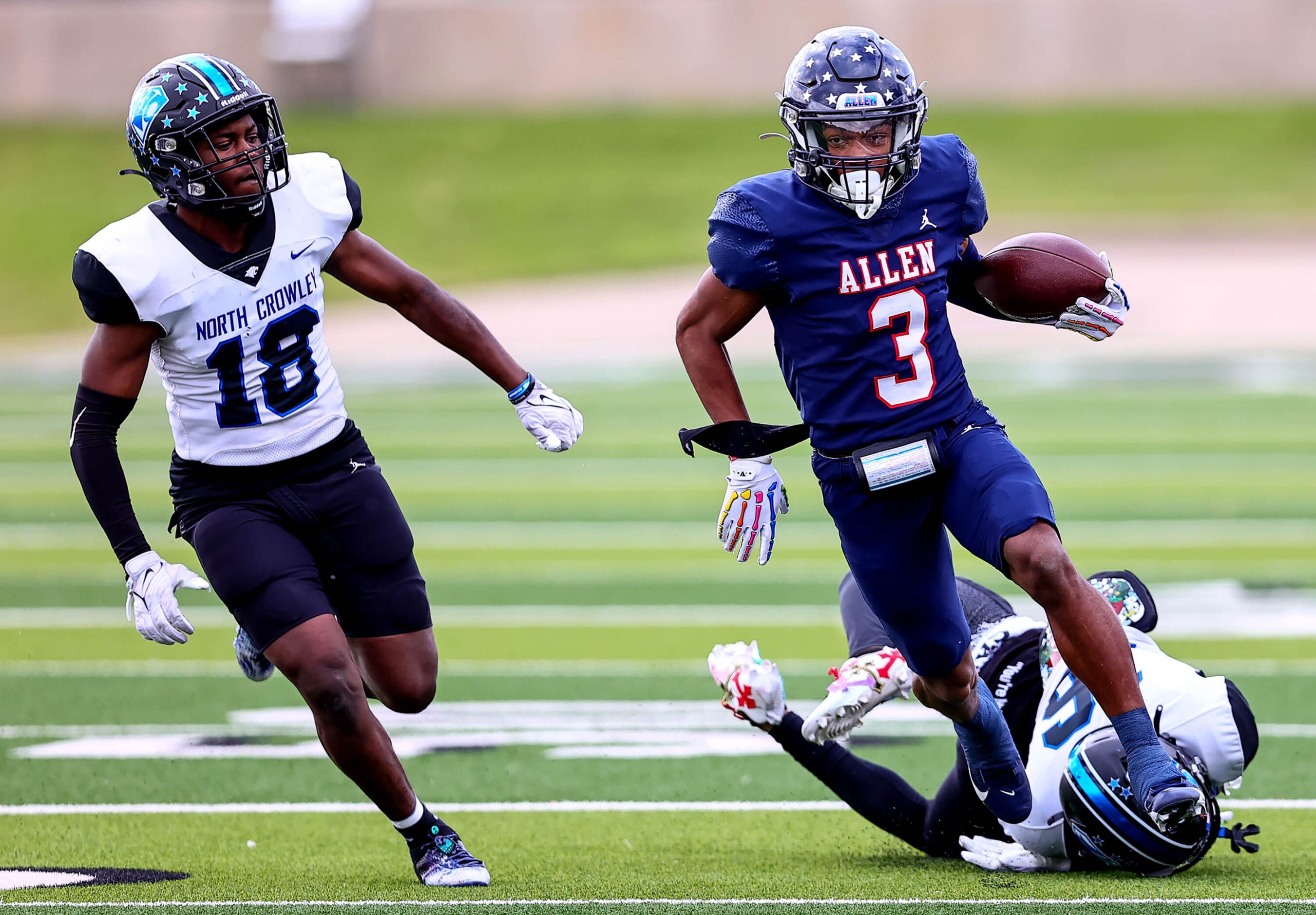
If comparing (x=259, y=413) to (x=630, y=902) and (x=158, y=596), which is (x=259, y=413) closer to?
(x=158, y=596)

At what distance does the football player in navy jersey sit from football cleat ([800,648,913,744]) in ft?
0.53

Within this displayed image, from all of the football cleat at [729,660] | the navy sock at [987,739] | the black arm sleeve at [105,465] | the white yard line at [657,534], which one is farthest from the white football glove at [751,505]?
the white yard line at [657,534]

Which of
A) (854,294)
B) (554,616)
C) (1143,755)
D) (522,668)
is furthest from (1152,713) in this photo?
(554,616)

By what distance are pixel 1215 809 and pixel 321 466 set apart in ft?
6.88

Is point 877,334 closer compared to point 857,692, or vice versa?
point 877,334

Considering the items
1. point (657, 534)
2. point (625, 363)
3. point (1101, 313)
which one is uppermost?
point (1101, 313)

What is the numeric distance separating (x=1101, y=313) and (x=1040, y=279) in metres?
0.16

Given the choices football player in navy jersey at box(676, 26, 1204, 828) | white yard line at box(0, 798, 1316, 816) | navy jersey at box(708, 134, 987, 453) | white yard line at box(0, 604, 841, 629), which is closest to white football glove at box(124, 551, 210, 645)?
white yard line at box(0, 798, 1316, 816)

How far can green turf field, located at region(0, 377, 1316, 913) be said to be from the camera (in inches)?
153

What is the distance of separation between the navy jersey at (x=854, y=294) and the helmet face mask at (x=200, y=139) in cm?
101

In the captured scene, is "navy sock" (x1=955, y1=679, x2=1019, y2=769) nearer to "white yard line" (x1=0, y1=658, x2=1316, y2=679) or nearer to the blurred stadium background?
the blurred stadium background

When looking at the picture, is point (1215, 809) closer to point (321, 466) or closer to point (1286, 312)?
point (321, 466)

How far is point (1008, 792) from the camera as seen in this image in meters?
3.83

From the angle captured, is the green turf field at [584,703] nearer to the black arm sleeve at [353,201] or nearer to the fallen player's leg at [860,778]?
the fallen player's leg at [860,778]
